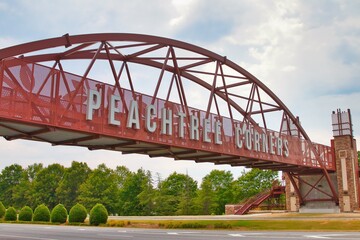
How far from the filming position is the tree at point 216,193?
79.3 m

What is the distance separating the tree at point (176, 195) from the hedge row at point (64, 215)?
31.0m

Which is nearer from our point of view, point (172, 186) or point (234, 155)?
point (234, 155)

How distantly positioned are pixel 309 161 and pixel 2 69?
112ft

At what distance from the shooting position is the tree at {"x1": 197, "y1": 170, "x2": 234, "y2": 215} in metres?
79.3

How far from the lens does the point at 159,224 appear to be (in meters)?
37.5

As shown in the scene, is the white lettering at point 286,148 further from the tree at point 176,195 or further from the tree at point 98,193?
the tree at point 98,193

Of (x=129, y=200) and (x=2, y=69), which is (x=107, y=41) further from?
(x=129, y=200)

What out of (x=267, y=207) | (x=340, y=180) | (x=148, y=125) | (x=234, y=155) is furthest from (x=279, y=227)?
(x=267, y=207)

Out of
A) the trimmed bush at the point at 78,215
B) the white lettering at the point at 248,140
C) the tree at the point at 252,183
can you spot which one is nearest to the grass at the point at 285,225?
the white lettering at the point at 248,140

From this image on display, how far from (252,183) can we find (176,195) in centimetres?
1618

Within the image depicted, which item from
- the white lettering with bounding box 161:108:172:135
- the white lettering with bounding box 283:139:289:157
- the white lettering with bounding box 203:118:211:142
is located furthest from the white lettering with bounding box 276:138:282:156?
the white lettering with bounding box 161:108:172:135

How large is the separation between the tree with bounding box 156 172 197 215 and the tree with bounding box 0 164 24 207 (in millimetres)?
51524

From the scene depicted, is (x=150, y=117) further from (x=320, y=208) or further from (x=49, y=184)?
(x=49, y=184)

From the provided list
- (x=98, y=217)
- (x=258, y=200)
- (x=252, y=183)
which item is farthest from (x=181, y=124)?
(x=252, y=183)
